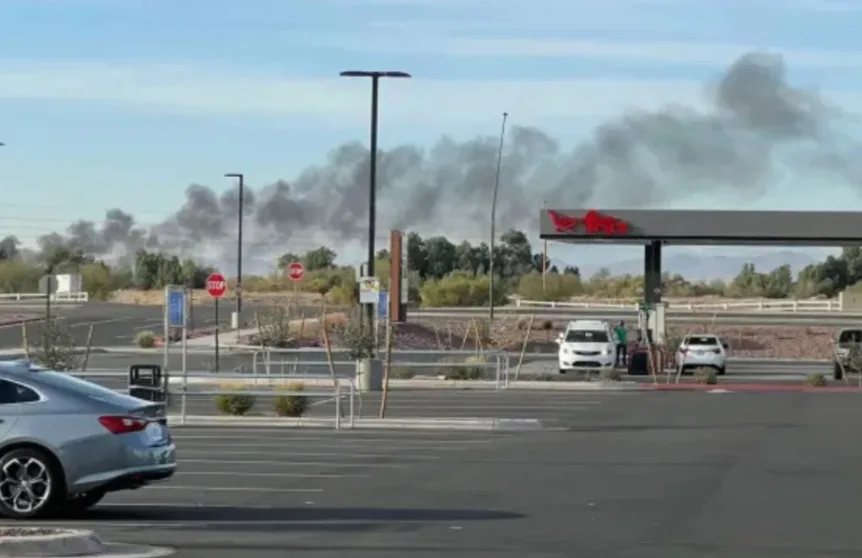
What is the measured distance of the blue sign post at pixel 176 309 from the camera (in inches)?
1230

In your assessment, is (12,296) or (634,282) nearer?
(12,296)

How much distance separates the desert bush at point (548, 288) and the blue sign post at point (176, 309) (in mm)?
81351

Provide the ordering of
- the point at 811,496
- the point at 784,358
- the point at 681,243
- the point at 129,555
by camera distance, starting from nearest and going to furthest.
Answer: the point at 129,555 < the point at 811,496 < the point at 681,243 < the point at 784,358

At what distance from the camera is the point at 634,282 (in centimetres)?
14538

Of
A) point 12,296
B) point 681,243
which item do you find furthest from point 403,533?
point 12,296

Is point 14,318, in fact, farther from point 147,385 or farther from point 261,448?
point 261,448

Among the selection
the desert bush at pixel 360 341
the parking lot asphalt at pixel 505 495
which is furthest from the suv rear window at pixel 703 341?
the parking lot asphalt at pixel 505 495

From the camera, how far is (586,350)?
51.8 metres

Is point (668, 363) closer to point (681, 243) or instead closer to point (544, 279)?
point (681, 243)

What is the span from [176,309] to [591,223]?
28.7m

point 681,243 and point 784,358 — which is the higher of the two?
point 681,243

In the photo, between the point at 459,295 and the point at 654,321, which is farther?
the point at 459,295

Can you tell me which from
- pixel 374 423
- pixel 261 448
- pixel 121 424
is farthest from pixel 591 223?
pixel 121 424

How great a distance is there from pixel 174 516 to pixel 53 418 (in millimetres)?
1614
